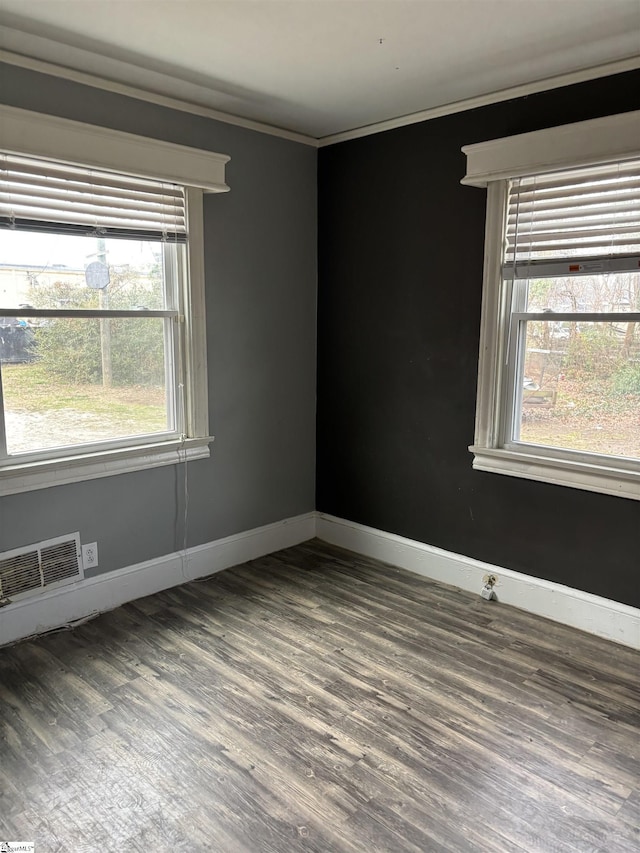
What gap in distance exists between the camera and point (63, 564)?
2.94 m

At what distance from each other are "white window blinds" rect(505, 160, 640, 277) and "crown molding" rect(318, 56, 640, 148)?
1.21 ft

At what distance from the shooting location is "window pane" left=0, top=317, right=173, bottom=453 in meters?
2.78

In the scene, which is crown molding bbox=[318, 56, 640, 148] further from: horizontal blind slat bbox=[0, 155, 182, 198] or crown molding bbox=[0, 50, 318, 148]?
horizontal blind slat bbox=[0, 155, 182, 198]

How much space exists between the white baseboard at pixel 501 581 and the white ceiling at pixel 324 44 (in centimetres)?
233

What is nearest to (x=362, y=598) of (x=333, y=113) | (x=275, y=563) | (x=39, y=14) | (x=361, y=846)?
(x=275, y=563)

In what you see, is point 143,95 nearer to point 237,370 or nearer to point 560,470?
point 237,370

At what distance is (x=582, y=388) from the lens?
2924 millimetres

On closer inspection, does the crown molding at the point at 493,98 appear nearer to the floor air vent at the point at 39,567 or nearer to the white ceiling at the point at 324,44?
the white ceiling at the point at 324,44

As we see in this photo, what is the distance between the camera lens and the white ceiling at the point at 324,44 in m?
2.19

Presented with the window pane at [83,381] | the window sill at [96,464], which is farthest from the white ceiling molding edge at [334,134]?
the window sill at [96,464]

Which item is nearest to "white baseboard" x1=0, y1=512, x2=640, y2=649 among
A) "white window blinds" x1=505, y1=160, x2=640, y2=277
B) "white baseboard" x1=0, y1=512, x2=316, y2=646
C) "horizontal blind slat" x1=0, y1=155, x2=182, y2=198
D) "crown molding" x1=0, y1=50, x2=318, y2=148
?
"white baseboard" x1=0, y1=512, x2=316, y2=646

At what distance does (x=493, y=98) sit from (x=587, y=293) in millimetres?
1024

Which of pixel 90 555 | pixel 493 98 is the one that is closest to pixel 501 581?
pixel 90 555

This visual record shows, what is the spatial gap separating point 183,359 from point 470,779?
2.29 metres
